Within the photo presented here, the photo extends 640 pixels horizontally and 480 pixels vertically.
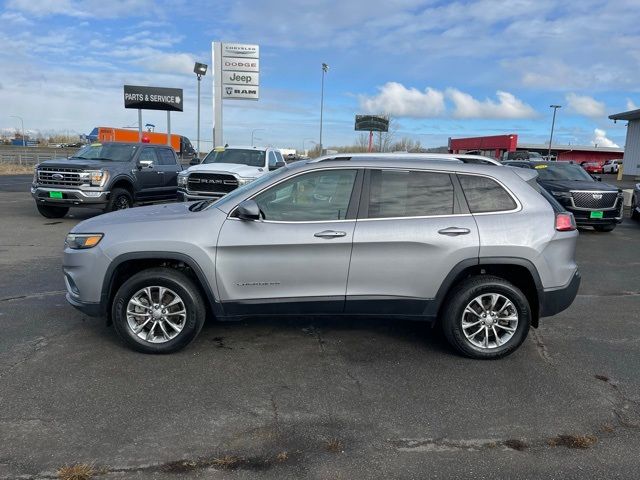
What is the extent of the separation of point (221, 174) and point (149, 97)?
17.5 meters

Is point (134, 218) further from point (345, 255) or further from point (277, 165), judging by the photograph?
point (277, 165)

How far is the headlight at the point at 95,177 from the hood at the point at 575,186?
35.8 feet

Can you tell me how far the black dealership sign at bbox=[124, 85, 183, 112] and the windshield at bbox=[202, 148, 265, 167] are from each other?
1481cm

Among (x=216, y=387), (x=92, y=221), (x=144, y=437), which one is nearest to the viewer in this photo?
(x=144, y=437)

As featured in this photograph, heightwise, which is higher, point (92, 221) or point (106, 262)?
point (92, 221)

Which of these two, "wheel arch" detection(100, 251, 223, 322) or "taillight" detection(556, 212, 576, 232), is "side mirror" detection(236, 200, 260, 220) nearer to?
"wheel arch" detection(100, 251, 223, 322)

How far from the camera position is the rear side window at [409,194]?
440 centimetres

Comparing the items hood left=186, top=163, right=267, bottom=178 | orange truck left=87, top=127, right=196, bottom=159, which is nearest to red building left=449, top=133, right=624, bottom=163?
orange truck left=87, top=127, right=196, bottom=159

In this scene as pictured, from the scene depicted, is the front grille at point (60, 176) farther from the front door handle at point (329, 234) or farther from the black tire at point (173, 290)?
the front door handle at point (329, 234)

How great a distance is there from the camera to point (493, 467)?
3008 millimetres

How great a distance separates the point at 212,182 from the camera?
1180 centimetres

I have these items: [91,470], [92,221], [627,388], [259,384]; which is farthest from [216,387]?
[627,388]

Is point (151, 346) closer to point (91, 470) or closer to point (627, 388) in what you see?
point (91, 470)

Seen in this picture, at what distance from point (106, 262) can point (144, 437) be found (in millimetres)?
1653
